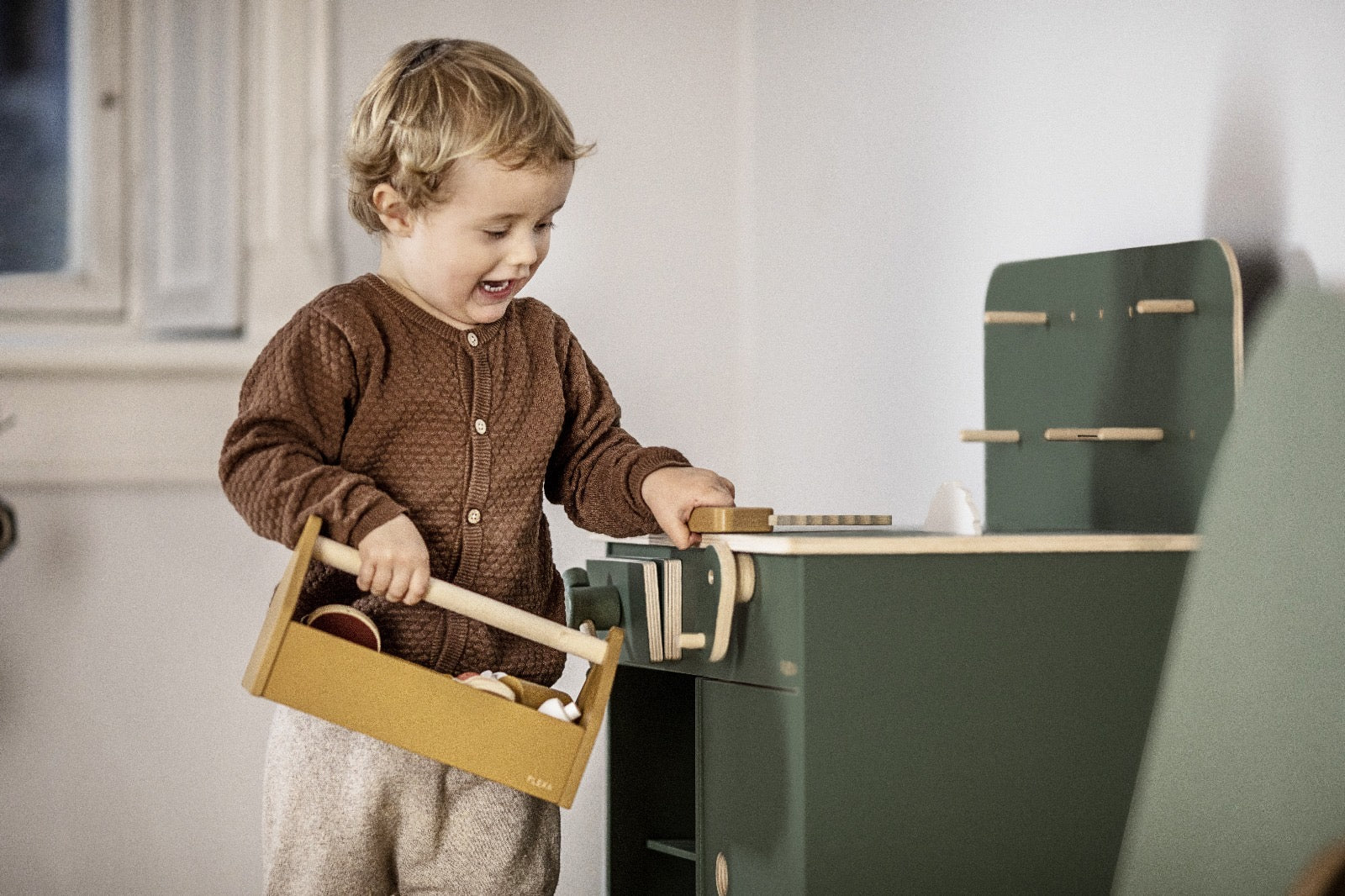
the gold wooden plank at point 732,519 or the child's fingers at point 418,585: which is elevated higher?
the gold wooden plank at point 732,519

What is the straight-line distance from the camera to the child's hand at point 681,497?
0.99 m

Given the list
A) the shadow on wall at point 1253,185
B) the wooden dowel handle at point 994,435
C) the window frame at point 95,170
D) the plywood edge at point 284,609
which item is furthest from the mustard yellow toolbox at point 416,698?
the window frame at point 95,170

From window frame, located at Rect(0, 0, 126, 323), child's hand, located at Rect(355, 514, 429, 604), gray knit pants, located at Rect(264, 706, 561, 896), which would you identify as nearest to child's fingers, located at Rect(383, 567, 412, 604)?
child's hand, located at Rect(355, 514, 429, 604)

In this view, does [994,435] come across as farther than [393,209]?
Yes

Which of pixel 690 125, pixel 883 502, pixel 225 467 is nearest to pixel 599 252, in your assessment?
pixel 690 125

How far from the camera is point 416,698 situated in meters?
0.86

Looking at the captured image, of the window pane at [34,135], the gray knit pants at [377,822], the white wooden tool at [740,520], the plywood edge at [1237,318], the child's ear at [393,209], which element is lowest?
the gray knit pants at [377,822]

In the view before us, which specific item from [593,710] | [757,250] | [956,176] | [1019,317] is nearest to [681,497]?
[593,710]

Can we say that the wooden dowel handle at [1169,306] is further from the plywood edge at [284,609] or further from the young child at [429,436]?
the plywood edge at [284,609]

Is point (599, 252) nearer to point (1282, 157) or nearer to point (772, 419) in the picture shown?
point (772, 419)

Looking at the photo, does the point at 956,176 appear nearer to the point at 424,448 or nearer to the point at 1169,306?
the point at 1169,306

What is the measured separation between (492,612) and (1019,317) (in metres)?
0.55

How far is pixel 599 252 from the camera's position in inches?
71.9

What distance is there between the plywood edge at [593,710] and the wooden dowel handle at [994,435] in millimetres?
379
